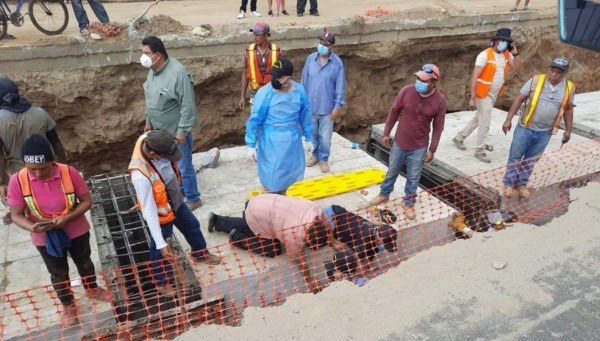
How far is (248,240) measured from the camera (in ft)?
15.6

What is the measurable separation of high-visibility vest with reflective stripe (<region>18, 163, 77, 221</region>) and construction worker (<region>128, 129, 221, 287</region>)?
455 mm

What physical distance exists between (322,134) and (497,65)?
8.49ft

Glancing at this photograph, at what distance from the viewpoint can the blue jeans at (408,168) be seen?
522 cm

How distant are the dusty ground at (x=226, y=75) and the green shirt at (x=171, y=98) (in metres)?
3.51

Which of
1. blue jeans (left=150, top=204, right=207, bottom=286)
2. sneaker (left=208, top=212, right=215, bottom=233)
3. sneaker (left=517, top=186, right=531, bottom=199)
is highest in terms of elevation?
blue jeans (left=150, top=204, right=207, bottom=286)

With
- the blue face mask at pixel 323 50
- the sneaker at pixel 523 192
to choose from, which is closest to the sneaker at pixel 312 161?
the blue face mask at pixel 323 50

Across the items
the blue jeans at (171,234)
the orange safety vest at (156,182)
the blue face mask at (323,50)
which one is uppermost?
the blue face mask at (323,50)

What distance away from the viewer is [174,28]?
825 cm

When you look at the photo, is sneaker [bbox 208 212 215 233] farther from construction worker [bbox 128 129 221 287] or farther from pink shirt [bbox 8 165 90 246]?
pink shirt [bbox 8 165 90 246]

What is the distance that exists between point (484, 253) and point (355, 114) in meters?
7.50

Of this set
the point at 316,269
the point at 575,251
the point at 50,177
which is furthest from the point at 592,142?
the point at 50,177

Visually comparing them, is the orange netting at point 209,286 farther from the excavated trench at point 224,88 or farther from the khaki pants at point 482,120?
the excavated trench at point 224,88

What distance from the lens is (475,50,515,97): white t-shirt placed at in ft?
20.3

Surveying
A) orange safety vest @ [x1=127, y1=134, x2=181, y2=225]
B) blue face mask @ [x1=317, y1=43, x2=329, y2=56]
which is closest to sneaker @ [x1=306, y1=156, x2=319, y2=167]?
blue face mask @ [x1=317, y1=43, x2=329, y2=56]
